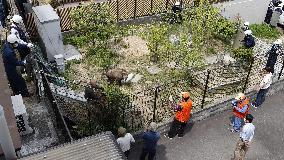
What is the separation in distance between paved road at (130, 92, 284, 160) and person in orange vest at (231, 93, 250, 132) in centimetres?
29

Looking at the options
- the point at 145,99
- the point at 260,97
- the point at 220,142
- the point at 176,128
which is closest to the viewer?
the point at 176,128

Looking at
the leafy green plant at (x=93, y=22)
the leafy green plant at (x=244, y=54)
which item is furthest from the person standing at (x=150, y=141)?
the leafy green plant at (x=93, y=22)

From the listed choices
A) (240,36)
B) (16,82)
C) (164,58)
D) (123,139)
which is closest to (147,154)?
(123,139)

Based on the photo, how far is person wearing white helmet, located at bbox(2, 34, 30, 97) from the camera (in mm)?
11607

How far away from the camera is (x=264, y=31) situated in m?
19.2

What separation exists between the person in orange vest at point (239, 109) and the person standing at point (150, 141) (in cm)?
303

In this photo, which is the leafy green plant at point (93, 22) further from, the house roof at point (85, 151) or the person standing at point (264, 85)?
the house roof at point (85, 151)

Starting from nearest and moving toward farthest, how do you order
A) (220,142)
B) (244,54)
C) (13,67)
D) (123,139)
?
(123,139)
(13,67)
(220,142)
(244,54)

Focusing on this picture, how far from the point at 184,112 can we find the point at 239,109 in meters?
1.90

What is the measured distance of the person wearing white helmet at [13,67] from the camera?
38.1ft

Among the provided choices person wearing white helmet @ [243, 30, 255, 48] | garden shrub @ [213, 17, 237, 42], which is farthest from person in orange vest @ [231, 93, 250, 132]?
garden shrub @ [213, 17, 237, 42]

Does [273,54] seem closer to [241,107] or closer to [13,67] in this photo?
[241,107]

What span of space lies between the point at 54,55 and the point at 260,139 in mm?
7938

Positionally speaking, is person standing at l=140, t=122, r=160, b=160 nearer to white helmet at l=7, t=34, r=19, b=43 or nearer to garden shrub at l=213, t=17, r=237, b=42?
white helmet at l=7, t=34, r=19, b=43
